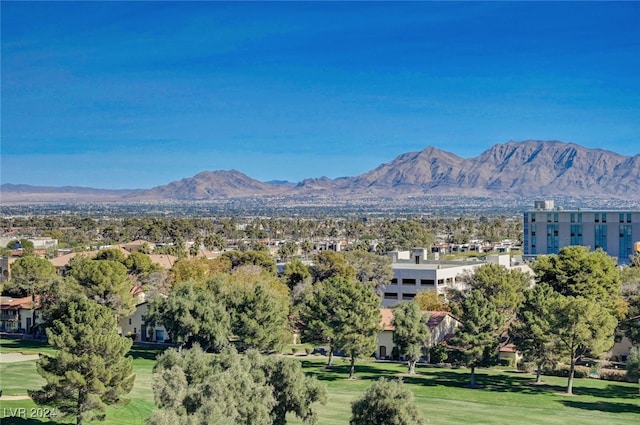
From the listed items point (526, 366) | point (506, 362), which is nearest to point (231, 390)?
point (526, 366)

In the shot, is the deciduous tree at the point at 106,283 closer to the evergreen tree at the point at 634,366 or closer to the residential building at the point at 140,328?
the residential building at the point at 140,328

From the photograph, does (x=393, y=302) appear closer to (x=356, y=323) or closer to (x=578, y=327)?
(x=356, y=323)

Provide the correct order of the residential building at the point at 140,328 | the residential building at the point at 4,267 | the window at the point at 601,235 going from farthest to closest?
the window at the point at 601,235 < the residential building at the point at 4,267 < the residential building at the point at 140,328

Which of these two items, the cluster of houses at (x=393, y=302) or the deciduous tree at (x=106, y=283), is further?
the deciduous tree at (x=106, y=283)

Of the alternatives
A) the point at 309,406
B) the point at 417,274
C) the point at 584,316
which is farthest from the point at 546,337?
the point at 417,274

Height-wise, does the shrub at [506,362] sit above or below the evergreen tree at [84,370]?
below

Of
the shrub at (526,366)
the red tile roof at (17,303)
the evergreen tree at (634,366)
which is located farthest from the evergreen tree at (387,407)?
the red tile roof at (17,303)
